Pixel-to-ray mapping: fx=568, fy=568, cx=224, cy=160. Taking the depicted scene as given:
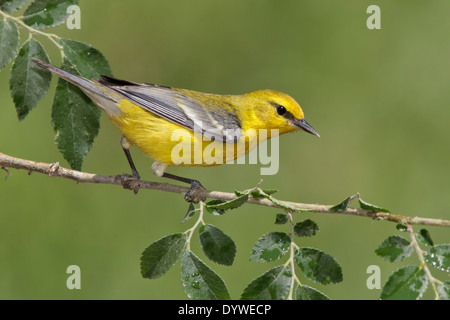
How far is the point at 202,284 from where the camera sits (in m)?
2.23

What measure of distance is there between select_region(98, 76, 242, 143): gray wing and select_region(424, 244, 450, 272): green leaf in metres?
1.41

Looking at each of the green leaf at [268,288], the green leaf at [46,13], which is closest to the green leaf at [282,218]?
the green leaf at [268,288]

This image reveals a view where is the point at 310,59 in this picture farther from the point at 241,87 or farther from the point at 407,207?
the point at 407,207

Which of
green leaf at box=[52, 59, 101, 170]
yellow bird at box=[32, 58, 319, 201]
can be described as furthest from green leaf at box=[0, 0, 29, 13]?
yellow bird at box=[32, 58, 319, 201]

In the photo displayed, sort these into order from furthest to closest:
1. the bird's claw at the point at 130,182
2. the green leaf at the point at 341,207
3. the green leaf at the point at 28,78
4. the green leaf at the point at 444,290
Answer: the bird's claw at the point at 130,182, the green leaf at the point at 28,78, the green leaf at the point at 341,207, the green leaf at the point at 444,290

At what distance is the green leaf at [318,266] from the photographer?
7.23 ft

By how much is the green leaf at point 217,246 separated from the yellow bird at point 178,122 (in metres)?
0.44

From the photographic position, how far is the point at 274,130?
3.58 m

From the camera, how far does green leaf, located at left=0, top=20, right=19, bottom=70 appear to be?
2408mm

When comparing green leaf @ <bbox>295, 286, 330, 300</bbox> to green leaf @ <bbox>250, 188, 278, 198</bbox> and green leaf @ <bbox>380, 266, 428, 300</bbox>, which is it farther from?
green leaf @ <bbox>250, 188, 278, 198</bbox>

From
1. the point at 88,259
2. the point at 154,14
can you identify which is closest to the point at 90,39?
the point at 154,14

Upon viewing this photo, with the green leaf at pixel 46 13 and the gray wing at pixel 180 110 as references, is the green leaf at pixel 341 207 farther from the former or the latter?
the green leaf at pixel 46 13

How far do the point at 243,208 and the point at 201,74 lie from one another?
1.24 m

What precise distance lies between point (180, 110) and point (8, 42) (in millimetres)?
1087
